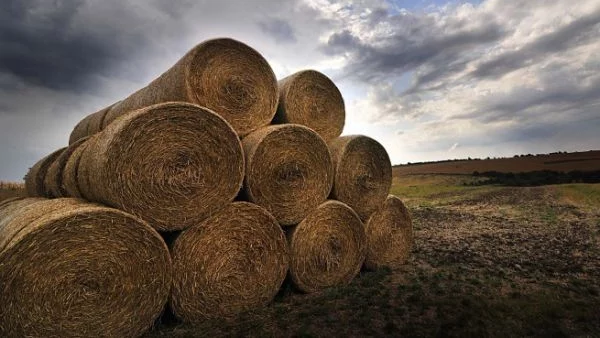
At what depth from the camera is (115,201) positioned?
4.11 m

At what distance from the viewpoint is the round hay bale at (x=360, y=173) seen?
6.45m

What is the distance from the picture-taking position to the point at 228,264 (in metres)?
4.96

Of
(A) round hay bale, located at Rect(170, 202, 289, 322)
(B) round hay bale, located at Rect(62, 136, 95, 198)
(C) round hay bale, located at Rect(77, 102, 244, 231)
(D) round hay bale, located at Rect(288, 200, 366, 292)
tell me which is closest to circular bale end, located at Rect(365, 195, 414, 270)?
(D) round hay bale, located at Rect(288, 200, 366, 292)

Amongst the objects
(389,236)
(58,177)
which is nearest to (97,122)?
(58,177)

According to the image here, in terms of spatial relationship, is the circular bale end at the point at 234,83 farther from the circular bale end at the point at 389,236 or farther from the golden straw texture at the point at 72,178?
the circular bale end at the point at 389,236

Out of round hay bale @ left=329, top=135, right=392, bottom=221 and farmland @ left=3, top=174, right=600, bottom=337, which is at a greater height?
round hay bale @ left=329, top=135, right=392, bottom=221

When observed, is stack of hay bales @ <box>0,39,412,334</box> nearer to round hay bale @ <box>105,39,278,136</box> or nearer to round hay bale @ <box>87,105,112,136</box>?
round hay bale @ <box>105,39,278,136</box>

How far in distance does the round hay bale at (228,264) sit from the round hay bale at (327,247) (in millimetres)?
306

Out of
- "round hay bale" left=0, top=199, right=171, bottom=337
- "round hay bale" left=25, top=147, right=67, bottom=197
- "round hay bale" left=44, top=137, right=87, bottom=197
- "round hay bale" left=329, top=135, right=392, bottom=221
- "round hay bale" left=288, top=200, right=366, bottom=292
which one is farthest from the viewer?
"round hay bale" left=25, top=147, right=67, bottom=197

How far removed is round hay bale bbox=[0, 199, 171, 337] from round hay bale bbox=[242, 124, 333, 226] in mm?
1537

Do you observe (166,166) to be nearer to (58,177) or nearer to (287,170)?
(287,170)

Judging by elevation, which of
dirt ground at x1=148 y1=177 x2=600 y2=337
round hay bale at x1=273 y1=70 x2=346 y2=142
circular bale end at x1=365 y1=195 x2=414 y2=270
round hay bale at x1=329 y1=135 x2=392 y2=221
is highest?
round hay bale at x1=273 y1=70 x2=346 y2=142

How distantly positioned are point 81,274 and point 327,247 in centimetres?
342

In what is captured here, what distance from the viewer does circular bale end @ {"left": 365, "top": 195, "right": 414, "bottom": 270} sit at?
7062mm
